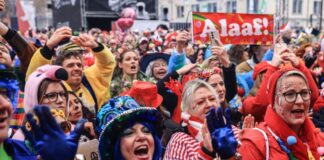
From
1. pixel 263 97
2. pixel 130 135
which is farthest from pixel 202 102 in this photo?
pixel 130 135

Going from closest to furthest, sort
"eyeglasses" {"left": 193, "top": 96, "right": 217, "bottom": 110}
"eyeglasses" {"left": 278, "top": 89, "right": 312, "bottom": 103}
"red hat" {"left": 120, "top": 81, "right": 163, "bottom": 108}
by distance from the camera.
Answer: "eyeglasses" {"left": 278, "top": 89, "right": 312, "bottom": 103} < "eyeglasses" {"left": 193, "top": 96, "right": 217, "bottom": 110} < "red hat" {"left": 120, "top": 81, "right": 163, "bottom": 108}

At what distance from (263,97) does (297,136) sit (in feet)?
2.42

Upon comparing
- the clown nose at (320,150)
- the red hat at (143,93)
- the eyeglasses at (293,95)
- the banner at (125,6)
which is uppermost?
the banner at (125,6)

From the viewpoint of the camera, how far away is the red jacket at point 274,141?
229 cm

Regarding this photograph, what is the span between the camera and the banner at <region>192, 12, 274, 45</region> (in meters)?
5.27

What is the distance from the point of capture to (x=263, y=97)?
124 inches

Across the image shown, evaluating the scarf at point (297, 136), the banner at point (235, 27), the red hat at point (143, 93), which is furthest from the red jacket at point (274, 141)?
the banner at point (235, 27)

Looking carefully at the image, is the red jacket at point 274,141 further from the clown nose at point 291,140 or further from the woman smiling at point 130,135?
the woman smiling at point 130,135

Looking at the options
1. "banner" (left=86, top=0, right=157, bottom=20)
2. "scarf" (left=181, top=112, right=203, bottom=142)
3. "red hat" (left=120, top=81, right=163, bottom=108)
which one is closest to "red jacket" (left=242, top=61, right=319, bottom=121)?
"scarf" (left=181, top=112, right=203, bottom=142)

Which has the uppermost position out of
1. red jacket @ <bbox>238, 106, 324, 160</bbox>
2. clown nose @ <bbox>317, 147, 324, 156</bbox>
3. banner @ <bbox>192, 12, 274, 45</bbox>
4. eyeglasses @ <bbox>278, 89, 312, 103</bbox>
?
banner @ <bbox>192, 12, 274, 45</bbox>

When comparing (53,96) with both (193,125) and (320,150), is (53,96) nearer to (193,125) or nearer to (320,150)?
(193,125)

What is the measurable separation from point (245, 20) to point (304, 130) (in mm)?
3274

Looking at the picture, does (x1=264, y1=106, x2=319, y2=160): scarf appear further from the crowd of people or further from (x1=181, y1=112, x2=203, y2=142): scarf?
(x1=181, y1=112, x2=203, y2=142): scarf

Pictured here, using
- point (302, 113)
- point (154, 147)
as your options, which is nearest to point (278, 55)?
point (302, 113)
